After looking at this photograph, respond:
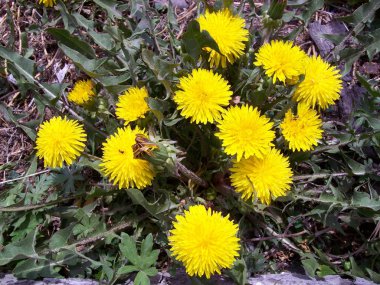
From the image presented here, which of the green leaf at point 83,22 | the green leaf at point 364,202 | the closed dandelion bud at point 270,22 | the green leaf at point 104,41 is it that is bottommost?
the green leaf at point 364,202

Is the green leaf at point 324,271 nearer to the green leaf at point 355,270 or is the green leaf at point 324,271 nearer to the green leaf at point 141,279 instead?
the green leaf at point 355,270

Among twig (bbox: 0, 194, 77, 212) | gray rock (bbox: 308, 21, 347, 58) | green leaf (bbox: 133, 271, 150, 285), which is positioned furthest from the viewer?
gray rock (bbox: 308, 21, 347, 58)

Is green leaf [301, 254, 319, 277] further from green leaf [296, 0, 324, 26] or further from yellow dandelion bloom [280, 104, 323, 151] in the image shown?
green leaf [296, 0, 324, 26]

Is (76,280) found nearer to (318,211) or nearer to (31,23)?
(318,211)

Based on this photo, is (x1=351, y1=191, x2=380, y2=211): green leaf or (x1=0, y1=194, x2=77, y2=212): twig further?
(x1=0, y1=194, x2=77, y2=212): twig

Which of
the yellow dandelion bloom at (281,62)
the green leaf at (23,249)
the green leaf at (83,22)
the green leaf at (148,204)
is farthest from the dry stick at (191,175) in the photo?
the green leaf at (83,22)

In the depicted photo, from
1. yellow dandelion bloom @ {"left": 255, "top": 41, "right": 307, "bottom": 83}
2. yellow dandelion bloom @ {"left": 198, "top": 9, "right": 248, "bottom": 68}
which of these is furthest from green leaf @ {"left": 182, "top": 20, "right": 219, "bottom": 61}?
yellow dandelion bloom @ {"left": 255, "top": 41, "right": 307, "bottom": 83}
